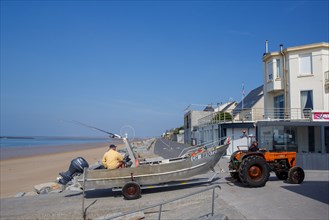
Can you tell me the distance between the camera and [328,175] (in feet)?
46.1

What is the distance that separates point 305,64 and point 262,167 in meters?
14.7

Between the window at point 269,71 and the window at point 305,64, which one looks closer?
the window at point 305,64

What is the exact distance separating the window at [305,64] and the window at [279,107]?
2.61 meters

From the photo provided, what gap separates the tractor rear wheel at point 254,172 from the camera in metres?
10.8

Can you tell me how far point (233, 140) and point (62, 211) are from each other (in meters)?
15.2

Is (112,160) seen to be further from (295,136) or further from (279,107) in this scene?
(279,107)

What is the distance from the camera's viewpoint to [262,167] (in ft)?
36.0

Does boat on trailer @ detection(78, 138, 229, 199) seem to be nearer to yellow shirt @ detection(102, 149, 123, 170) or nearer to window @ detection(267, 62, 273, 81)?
yellow shirt @ detection(102, 149, 123, 170)

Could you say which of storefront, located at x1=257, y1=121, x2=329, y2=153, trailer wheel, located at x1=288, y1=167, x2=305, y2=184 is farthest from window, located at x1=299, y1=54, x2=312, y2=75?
trailer wheel, located at x1=288, y1=167, x2=305, y2=184

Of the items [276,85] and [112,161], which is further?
[276,85]

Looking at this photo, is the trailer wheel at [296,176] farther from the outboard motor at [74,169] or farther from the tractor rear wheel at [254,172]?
the outboard motor at [74,169]

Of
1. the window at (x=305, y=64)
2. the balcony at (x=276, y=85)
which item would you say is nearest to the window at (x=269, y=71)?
the balcony at (x=276, y=85)

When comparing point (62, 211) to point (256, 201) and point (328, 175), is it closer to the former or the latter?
point (256, 201)

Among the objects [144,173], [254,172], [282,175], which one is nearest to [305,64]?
[282,175]
